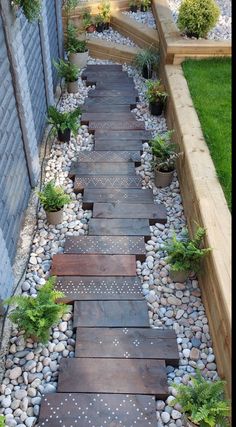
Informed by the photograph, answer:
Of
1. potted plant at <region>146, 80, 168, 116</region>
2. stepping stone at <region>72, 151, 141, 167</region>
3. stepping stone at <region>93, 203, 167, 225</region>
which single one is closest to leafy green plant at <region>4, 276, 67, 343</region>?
→ stepping stone at <region>93, 203, 167, 225</region>

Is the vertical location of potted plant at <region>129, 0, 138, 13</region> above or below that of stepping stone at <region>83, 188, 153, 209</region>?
above

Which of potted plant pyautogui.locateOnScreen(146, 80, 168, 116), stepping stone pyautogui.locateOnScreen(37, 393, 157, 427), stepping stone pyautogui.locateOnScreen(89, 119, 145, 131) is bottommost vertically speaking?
stepping stone pyautogui.locateOnScreen(37, 393, 157, 427)

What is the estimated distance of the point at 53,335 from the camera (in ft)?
11.0

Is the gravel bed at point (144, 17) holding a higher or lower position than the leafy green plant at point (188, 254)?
higher

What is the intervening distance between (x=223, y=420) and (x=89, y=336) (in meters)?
1.21

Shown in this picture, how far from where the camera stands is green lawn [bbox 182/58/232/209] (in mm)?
4289

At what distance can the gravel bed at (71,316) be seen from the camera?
9.69ft

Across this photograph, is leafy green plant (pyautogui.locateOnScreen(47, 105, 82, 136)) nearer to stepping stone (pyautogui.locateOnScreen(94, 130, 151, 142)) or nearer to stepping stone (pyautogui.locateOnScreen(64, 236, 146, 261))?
stepping stone (pyautogui.locateOnScreen(94, 130, 151, 142))

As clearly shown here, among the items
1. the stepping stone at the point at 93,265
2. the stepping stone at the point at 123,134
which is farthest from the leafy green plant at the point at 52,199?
the stepping stone at the point at 123,134

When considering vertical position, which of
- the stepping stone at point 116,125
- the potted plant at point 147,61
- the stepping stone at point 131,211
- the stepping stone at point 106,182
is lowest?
the stepping stone at point 131,211

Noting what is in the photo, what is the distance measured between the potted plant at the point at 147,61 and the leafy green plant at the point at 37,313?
4930mm

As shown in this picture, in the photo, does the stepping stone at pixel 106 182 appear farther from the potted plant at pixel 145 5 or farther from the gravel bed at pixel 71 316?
the potted plant at pixel 145 5

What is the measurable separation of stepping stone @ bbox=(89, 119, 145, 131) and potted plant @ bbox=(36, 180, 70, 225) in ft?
6.42
